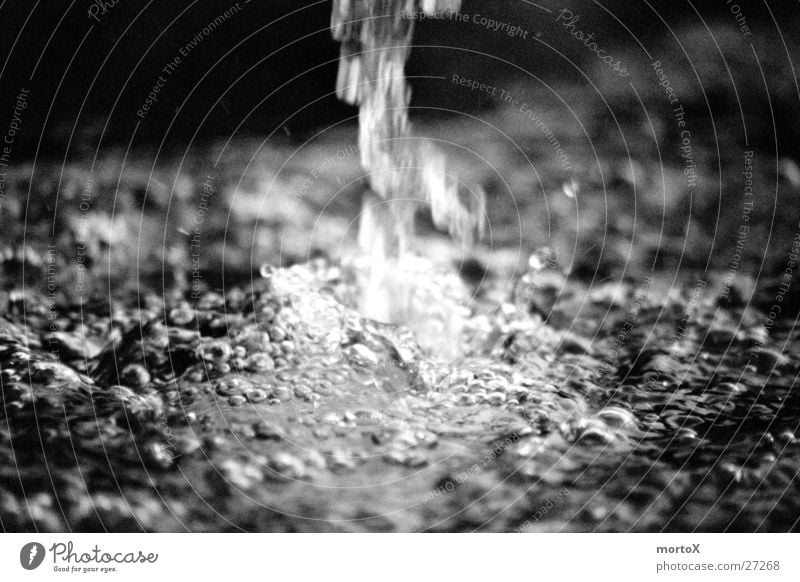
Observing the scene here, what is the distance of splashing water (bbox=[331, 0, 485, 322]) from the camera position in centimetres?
79

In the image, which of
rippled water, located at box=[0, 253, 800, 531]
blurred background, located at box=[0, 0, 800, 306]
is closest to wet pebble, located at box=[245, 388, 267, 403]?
rippled water, located at box=[0, 253, 800, 531]

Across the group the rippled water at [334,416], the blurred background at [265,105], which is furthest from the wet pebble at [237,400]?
the blurred background at [265,105]

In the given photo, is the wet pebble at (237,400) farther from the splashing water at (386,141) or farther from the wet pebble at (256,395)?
the splashing water at (386,141)

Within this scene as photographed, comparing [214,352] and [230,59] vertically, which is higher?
[230,59]

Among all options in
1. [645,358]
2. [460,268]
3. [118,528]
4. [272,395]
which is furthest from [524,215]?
[118,528]

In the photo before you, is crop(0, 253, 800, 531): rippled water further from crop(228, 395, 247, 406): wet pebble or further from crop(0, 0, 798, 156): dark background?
crop(0, 0, 798, 156): dark background

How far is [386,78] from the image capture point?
0.79 metres

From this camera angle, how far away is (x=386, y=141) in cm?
79

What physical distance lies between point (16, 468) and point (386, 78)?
2.17 ft
